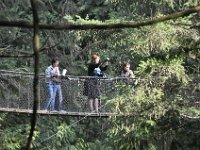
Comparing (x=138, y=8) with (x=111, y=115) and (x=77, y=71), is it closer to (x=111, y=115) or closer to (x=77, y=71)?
(x=77, y=71)

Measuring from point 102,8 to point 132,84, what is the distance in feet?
24.5

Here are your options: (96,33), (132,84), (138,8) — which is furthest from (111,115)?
(138,8)

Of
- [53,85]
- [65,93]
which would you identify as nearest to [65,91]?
[65,93]

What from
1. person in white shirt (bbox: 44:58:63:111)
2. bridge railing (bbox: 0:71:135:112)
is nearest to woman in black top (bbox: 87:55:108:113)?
bridge railing (bbox: 0:71:135:112)

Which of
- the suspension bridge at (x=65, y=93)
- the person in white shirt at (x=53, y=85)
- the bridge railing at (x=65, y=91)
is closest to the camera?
the suspension bridge at (x=65, y=93)

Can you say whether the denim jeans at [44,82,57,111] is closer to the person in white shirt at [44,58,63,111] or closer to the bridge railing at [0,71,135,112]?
the person in white shirt at [44,58,63,111]

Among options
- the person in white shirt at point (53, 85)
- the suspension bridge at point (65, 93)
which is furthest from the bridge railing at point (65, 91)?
the person in white shirt at point (53, 85)

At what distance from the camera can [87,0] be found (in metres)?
13.0

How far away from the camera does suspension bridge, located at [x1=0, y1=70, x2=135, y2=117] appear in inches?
240

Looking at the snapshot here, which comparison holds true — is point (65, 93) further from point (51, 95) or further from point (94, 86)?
point (94, 86)

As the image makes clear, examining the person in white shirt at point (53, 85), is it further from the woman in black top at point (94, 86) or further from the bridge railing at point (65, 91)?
the woman in black top at point (94, 86)

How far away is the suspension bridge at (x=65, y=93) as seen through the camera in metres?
6.10

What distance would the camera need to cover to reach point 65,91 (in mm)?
6801

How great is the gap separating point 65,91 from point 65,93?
0.09ft
